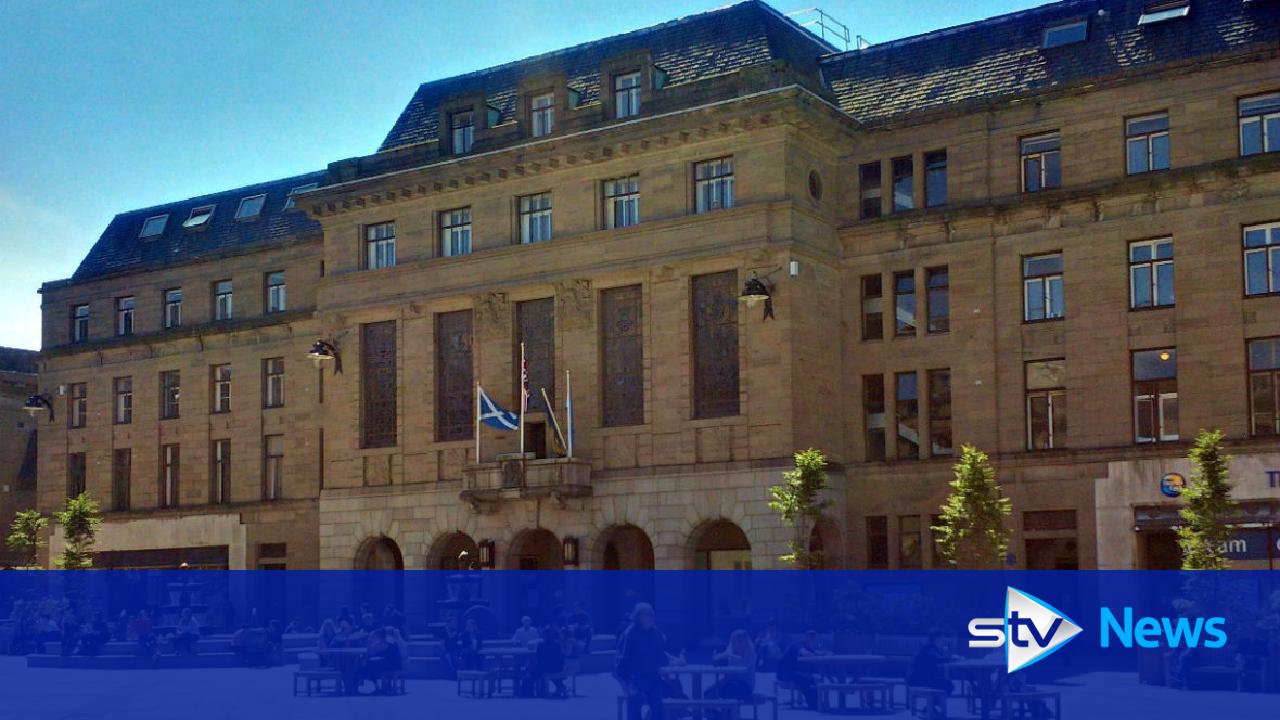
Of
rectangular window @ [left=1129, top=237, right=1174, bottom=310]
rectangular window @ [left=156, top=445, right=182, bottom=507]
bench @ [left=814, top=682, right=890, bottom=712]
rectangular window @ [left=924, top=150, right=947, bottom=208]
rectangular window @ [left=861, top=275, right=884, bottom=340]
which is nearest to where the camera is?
bench @ [left=814, top=682, right=890, bottom=712]

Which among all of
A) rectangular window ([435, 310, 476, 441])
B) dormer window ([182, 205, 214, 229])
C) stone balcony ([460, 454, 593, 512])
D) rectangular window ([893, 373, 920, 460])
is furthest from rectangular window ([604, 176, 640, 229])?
dormer window ([182, 205, 214, 229])

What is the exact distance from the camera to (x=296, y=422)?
62.2 meters

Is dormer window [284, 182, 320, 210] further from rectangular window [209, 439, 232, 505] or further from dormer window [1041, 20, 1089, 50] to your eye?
dormer window [1041, 20, 1089, 50]

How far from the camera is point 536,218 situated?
171 ft

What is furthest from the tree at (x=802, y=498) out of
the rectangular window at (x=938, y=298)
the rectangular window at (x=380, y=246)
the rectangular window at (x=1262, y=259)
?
the rectangular window at (x=380, y=246)

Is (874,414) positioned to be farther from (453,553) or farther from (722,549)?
(453,553)

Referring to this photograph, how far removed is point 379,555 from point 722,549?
12767mm

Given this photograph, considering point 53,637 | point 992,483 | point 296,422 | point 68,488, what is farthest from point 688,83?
point 68,488

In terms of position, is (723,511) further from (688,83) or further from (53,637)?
(53,637)

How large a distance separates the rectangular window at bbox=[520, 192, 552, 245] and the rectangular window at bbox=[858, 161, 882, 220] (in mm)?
9484

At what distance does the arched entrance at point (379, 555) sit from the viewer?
180 feet

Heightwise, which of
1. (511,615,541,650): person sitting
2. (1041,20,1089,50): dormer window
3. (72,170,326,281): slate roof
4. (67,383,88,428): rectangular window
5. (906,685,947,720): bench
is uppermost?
(1041,20,1089,50): dormer window

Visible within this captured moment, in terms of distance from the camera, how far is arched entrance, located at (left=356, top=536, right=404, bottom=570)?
2162 inches

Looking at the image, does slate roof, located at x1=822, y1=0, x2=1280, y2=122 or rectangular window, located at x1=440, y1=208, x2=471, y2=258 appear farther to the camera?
rectangular window, located at x1=440, y1=208, x2=471, y2=258
